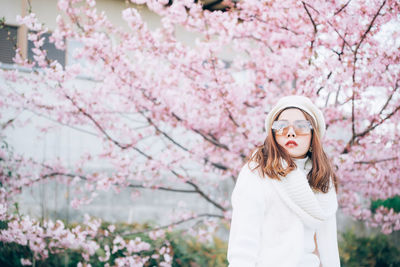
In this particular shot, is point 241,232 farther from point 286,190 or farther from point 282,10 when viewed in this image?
point 282,10

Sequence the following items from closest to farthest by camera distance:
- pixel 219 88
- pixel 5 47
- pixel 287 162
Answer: pixel 287 162, pixel 219 88, pixel 5 47

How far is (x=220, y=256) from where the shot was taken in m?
5.08

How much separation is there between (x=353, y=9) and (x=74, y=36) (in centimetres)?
266

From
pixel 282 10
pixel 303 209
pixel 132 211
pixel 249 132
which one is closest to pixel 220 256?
pixel 132 211

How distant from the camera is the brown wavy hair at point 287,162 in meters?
1.90

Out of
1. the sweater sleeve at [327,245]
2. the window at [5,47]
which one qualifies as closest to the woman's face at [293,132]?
the sweater sleeve at [327,245]

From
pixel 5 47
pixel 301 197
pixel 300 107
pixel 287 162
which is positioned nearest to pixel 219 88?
pixel 300 107

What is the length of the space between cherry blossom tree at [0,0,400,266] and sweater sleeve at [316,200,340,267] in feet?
4.83

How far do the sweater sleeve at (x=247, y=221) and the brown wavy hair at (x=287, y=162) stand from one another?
0.26 feet

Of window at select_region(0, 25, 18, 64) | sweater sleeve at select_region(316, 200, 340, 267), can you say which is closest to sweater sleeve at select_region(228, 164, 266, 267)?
sweater sleeve at select_region(316, 200, 340, 267)

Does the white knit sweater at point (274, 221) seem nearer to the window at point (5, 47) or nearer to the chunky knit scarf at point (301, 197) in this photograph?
the chunky knit scarf at point (301, 197)

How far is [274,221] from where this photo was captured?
1.84m

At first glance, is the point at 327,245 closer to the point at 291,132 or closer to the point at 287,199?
the point at 287,199

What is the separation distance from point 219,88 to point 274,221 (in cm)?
220
